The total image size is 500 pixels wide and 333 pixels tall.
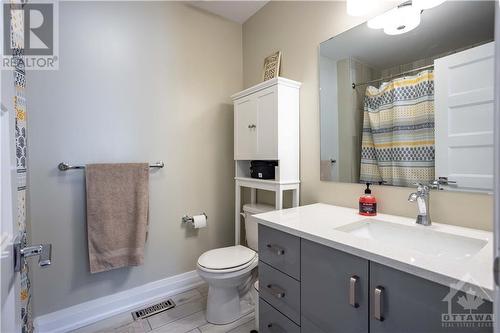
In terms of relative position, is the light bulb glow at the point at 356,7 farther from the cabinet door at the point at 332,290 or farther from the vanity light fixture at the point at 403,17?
the cabinet door at the point at 332,290

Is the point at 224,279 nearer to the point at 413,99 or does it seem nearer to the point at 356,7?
the point at 413,99

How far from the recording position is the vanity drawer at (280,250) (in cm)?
107

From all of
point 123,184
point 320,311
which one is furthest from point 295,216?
point 123,184

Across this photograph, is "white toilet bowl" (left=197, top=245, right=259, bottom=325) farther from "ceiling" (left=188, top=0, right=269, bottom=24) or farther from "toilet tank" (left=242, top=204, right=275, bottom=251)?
"ceiling" (left=188, top=0, right=269, bottom=24)

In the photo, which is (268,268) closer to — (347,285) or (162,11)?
(347,285)

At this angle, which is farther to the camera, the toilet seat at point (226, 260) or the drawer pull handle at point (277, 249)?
the toilet seat at point (226, 260)

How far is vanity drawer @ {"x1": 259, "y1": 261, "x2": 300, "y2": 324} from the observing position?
1066mm

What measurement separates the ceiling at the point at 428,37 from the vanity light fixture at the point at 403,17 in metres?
0.02

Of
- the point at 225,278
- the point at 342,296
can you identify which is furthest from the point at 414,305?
the point at 225,278

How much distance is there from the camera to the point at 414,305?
0.70 m

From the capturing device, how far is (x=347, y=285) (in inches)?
33.7

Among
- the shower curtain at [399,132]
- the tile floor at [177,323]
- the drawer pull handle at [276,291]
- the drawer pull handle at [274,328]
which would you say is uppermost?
the shower curtain at [399,132]

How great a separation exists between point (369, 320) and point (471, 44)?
121cm

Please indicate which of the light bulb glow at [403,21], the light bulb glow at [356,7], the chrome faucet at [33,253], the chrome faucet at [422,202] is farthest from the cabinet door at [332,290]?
the light bulb glow at [356,7]
